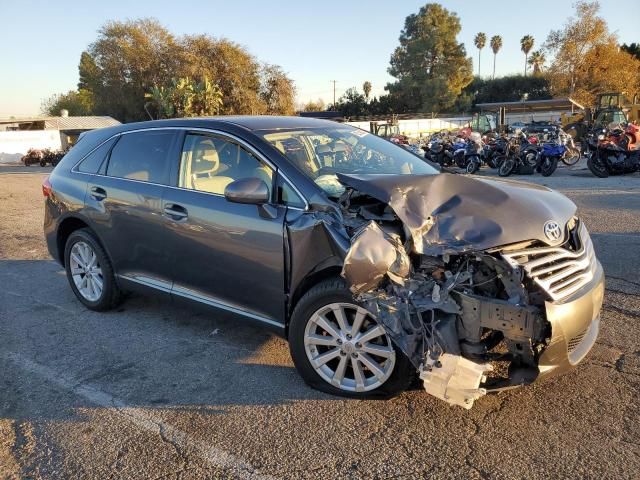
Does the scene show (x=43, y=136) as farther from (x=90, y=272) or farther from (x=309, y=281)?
(x=309, y=281)

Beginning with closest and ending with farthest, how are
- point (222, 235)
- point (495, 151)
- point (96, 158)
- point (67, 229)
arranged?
point (222, 235), point (96, 158), point (67, 229), point (495, 151)

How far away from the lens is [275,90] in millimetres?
50281

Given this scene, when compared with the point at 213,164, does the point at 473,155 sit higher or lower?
lower

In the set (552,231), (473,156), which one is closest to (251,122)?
(552,231)

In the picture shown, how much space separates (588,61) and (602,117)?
65.3 feet

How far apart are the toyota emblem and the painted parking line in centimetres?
201

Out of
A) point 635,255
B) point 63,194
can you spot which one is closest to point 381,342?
point 63,194

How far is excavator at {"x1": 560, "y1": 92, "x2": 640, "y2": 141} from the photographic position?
25641mm

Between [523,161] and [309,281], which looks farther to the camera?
[523,161]

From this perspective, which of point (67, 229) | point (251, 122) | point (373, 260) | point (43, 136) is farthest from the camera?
point (43, 136)

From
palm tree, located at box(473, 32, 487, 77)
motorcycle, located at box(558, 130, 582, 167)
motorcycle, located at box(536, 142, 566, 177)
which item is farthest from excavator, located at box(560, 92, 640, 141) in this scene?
palm tree, located at box(473, 32, 487, 77)

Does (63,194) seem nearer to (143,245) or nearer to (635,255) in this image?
(143,245)

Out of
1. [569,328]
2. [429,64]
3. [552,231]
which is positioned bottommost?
[569,328]

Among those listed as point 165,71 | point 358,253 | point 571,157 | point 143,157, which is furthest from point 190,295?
point 165,71
